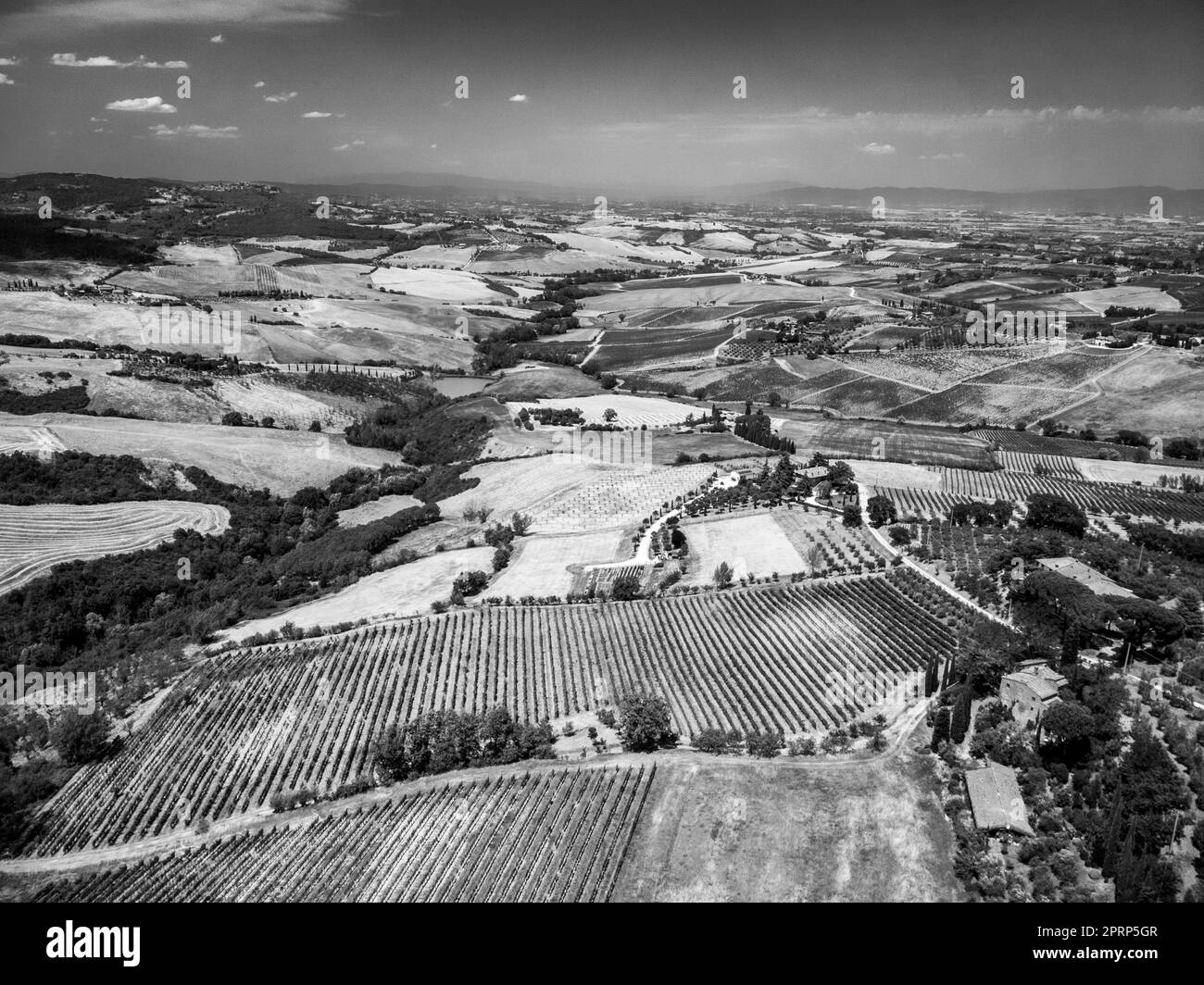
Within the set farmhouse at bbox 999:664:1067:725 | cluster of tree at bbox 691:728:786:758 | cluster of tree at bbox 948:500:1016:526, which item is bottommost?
cluster of tree at bbox 691:728:786:758

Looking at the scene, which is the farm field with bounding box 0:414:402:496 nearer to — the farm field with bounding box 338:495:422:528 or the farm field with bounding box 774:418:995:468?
the farm field with bounding box 338:495:422:528

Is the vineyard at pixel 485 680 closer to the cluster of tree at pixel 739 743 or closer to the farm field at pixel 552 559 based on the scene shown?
the cluster of tree at pixel 739 743

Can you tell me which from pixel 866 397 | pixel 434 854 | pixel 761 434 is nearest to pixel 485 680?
pixel 434 854

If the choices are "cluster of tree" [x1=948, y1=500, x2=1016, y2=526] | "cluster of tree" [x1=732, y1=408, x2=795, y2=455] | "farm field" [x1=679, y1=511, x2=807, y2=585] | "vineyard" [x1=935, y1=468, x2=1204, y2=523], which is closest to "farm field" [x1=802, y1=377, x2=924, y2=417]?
"cluster of tree" [x1=732, y1=408, x2=795, y2=455]

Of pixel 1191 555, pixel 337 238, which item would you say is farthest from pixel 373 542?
pixel 337 238

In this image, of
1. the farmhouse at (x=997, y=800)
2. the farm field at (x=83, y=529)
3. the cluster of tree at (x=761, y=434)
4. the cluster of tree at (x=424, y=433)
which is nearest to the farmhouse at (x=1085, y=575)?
the farmhouse at (x=997, y=800)

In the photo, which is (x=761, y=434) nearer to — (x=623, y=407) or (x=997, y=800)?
(x=623, y=407)
